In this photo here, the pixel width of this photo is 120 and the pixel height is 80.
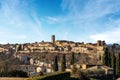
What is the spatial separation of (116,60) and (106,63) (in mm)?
3200

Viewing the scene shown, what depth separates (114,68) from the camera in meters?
64.6

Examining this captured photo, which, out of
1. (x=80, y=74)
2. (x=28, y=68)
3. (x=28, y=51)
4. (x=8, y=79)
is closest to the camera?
(x=8, y=79)

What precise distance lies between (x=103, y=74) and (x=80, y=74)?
1315cm

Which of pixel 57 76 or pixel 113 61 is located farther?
pixel 113 61

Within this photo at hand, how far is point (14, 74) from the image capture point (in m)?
37.6

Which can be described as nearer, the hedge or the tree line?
the hedge

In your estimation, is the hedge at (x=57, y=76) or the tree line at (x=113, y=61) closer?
the hedge at (x=57, y=76)

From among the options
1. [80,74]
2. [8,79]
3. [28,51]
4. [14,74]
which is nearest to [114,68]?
[80,74]

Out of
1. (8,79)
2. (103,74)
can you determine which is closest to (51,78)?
(8,79)

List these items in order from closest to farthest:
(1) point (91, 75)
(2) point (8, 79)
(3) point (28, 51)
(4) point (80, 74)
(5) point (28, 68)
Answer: (2) point (8, 79) < (4) point (80, 74) < (1) point (91, 75) < (5) point (28, 68) < (3) point (28, 51)

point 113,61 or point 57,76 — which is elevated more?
point 113,61

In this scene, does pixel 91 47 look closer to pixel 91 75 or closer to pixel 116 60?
pixel 116 60

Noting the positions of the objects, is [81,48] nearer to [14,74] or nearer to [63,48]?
[63,48]

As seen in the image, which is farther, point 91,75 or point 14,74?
point 91,75
